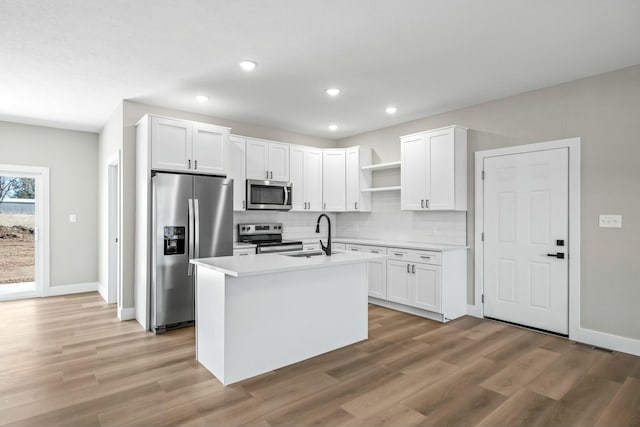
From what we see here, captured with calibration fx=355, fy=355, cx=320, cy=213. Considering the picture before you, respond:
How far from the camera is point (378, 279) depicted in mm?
5148

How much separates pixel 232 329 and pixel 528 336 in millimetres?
3159

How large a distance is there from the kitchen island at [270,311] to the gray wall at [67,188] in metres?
4.06

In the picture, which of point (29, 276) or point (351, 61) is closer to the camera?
point (351, 61)

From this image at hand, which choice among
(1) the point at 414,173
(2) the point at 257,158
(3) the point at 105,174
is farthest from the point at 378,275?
(3) the point at 105,174

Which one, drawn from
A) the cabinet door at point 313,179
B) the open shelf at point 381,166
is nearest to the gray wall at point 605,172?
the open shelf at point 381,166

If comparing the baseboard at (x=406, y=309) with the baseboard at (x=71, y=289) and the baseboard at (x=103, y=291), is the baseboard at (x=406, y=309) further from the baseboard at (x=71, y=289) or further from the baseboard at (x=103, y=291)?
the baseboard at (x=71, y=289)

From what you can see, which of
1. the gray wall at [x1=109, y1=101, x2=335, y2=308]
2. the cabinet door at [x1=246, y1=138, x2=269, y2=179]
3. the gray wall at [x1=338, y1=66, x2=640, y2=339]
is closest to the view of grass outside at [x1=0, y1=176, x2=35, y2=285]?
the gray wall at [x1=109, y1=101, x2=335, y2=308]

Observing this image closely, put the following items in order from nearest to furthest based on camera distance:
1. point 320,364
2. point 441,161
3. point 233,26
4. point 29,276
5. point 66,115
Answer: point 233,26 < point 320,364 < point 441,161 < point 66,115 < point 29,276

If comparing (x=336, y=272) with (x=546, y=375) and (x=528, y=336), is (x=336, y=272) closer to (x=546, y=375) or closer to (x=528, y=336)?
(x=546, y=375)

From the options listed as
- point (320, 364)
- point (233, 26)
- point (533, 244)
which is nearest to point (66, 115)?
point (233, 26)

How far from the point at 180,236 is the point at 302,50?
2.50 m

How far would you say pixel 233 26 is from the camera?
8.93ft

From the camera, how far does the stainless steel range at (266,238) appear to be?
5.09 meters

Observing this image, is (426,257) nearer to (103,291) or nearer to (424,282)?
(424,282)
